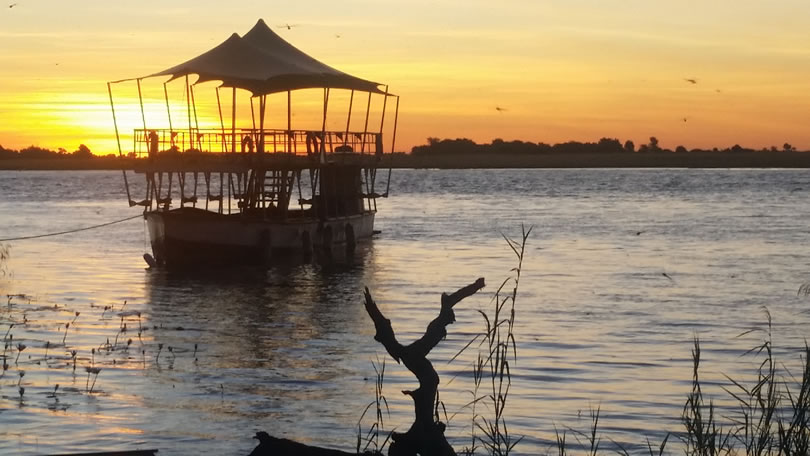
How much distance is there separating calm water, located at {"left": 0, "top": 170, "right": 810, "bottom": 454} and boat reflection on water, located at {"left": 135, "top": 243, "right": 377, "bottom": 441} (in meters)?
0.06

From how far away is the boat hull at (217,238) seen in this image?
33375 millimetres

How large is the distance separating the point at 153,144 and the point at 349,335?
15.5 meters

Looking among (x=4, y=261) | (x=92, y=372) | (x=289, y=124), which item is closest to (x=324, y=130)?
(x=289, y=124)

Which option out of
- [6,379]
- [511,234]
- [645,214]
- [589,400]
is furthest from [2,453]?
[645,214]

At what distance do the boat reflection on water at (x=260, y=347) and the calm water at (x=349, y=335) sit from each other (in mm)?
59

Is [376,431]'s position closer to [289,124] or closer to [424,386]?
[424,386]

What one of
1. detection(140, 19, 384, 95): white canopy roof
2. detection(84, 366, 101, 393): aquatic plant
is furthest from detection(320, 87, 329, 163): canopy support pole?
detection(84, 366, 101, 393): aquatic plant

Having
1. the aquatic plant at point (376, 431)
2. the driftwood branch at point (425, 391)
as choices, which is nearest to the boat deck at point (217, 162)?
the aquatic plant at point (376, 431)

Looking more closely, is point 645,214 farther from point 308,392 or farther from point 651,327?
point 308,392

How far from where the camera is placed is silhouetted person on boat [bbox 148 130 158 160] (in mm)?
34719

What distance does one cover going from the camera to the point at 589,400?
14664 millimetres

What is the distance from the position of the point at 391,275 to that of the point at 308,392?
18.9 meters

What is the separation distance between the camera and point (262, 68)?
110 ft

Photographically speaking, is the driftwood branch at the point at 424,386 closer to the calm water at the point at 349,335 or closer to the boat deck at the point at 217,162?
the calm water at the point at 349,335
